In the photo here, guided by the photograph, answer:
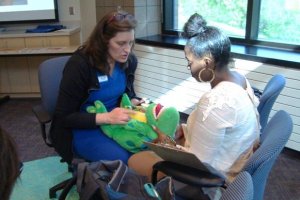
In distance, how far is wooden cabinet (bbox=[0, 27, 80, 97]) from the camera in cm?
354

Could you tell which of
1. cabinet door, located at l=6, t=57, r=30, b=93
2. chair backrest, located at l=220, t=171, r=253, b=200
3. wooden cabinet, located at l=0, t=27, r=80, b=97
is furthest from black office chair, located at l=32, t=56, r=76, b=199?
cabinet door, located at l=6, t=57, r=30, b=93

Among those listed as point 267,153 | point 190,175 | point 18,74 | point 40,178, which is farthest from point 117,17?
point 18,74

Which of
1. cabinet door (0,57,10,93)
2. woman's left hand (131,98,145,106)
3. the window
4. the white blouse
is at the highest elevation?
the window

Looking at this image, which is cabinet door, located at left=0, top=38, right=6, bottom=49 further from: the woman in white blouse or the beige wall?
the woman in white blouse

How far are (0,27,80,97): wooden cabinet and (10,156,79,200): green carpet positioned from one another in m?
1.31

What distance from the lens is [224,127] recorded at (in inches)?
44.8

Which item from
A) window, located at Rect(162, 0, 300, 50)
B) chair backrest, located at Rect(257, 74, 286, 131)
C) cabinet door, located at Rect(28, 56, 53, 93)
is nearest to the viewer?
chair backrest, located at Rect(257, 74, 286, 131)

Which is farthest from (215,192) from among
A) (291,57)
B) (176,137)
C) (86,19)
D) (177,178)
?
(86,19)

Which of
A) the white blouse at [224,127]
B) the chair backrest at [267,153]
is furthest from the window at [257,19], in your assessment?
the chair backrest at [267,153]

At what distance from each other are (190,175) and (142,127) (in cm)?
45

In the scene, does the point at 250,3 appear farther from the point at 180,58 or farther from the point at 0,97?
the point at 0,97

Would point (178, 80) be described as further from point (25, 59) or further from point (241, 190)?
point (241, 190)

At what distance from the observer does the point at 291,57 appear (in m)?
2.37

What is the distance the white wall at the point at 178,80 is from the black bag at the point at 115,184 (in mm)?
1487
